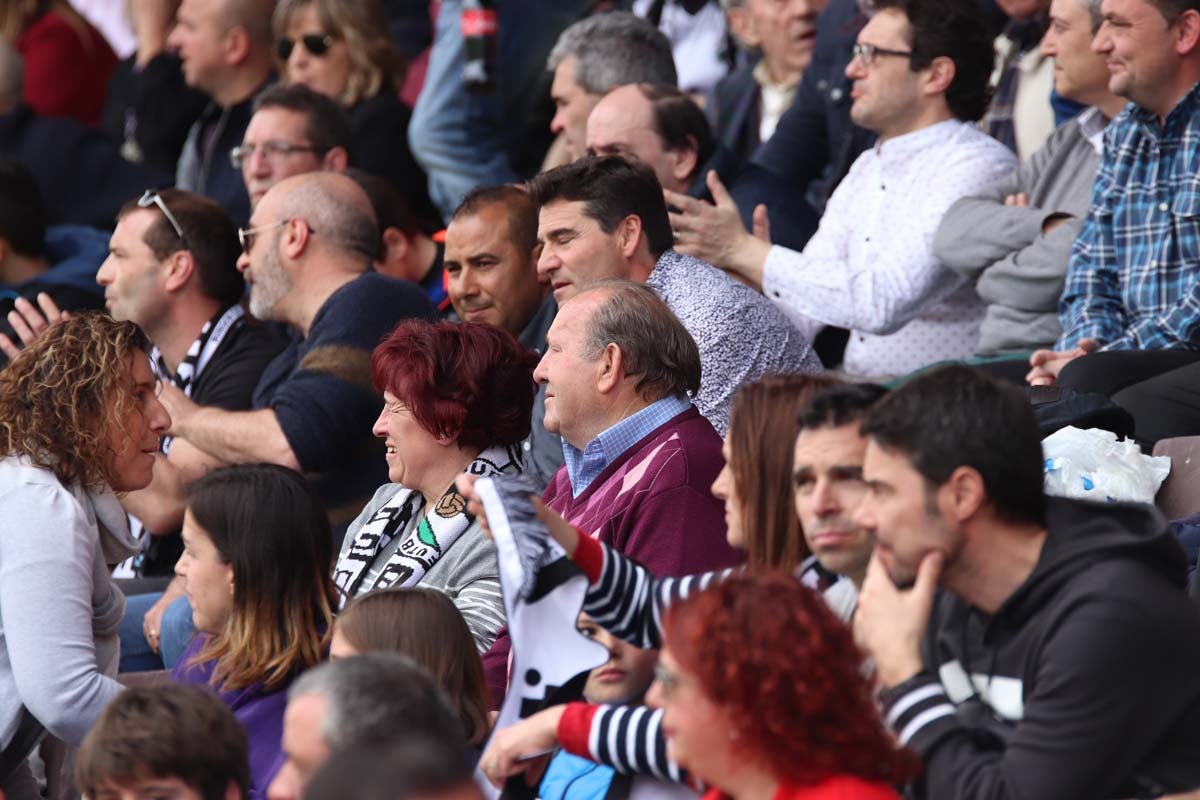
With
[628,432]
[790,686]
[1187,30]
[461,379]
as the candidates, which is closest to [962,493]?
[790,686]

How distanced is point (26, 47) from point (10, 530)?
5519 millimetres

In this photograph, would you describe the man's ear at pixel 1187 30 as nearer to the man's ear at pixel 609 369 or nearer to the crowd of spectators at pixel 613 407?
the crowd of spectators at pixel 613 407

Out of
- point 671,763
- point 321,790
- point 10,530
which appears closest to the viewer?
point 321,790

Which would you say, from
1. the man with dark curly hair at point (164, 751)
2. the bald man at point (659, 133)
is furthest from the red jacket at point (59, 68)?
the man with dark curly hair at point (164, 751)

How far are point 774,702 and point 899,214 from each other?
311 centimetres

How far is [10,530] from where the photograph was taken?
12.5 ft

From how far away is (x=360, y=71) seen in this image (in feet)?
24.1

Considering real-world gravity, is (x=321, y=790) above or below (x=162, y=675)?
above

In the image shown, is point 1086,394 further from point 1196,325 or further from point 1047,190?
point 1047,190

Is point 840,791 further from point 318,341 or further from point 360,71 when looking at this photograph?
point 360,71

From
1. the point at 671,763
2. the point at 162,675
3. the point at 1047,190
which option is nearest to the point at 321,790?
the point at 671,763

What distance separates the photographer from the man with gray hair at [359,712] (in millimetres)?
2441

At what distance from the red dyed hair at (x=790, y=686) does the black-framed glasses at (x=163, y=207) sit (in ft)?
12.0

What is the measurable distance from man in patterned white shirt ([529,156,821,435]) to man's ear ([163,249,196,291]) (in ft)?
4.79
